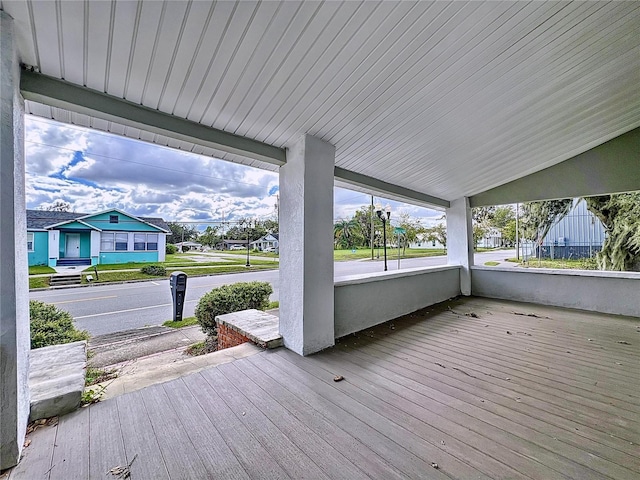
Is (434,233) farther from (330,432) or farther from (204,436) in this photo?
(204,436)

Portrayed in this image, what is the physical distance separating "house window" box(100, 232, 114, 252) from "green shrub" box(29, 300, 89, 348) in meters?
0.87

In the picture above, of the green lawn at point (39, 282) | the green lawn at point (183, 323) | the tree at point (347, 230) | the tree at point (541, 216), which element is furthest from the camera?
the tree at point (541, 216)

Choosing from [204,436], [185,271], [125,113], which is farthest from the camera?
[185,271]

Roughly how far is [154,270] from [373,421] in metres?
3.45

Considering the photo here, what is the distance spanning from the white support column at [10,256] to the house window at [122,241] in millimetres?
1856

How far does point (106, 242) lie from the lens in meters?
3.24

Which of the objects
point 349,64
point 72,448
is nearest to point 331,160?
point 349,64

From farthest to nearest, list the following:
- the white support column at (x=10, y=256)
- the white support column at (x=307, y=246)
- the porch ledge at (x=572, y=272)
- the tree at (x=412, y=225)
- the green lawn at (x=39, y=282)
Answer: the tree at (x=412, y=225)
the porch ledge at (x=572, y=272)
the white support column at (x=307, y=246)
the green lawn at (x=39, y=282)
the white support column at (x=10, y=256)

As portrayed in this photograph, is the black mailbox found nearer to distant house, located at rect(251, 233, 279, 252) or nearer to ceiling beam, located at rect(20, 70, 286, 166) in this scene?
distant house, located at rect(251, 233, 279, 252)

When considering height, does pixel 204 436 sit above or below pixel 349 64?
below

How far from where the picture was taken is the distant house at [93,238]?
2719mm

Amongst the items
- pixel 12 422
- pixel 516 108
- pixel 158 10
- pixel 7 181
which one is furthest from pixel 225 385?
pixel 516 108

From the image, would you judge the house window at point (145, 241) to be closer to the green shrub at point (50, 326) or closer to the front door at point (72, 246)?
the front door at point (72, 246)

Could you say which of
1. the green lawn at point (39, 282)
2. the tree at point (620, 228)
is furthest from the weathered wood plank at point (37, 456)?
the tree at point (620, 228)
